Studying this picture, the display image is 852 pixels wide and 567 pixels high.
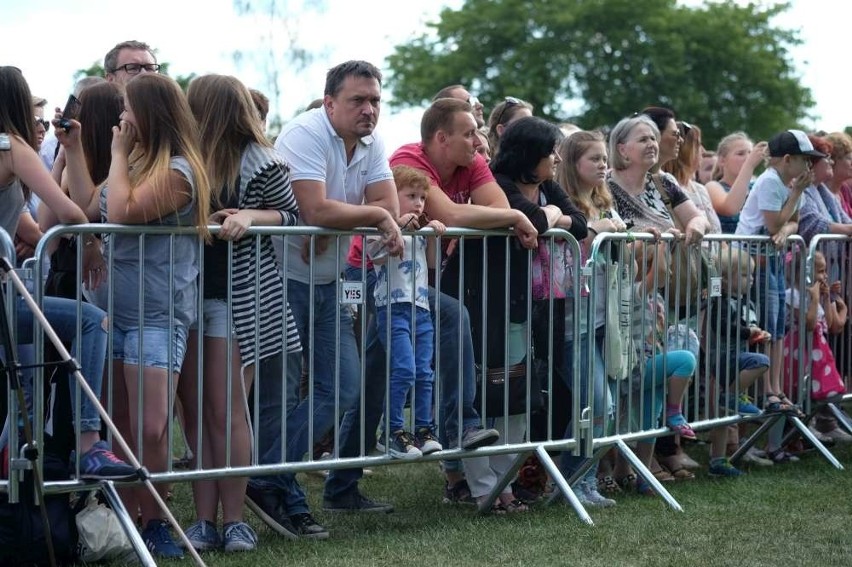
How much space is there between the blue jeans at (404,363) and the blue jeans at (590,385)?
981 millimetres

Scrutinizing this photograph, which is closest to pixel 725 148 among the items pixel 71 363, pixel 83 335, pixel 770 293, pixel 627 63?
pixel 770 293

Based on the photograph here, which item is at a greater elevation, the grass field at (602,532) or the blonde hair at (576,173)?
the blonde hair at (576,173)

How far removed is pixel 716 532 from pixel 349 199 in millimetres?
2310

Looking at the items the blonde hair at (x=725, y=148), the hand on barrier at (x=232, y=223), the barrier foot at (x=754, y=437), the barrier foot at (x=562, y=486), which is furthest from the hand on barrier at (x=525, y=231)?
the blonde hair at (x=725, y=148)

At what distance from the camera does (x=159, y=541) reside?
6016 millimetres

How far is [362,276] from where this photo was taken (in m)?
6.48

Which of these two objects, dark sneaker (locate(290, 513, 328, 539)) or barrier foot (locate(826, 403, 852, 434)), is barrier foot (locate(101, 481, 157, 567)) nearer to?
dark sneaker (locate(290, 513, 328, 539))

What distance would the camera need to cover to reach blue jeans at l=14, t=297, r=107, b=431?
562 cm

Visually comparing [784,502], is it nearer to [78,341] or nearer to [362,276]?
[362,276]

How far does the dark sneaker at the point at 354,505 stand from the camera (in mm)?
7422

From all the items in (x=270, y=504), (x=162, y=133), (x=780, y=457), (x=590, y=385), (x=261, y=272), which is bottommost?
(x=780, y=457)

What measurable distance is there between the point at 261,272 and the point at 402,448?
3.62 feet

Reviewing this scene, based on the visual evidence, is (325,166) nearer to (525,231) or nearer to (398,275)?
(398,275)

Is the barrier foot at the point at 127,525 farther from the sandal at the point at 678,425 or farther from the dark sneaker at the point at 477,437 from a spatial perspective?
the sandal at the point at 678,425
